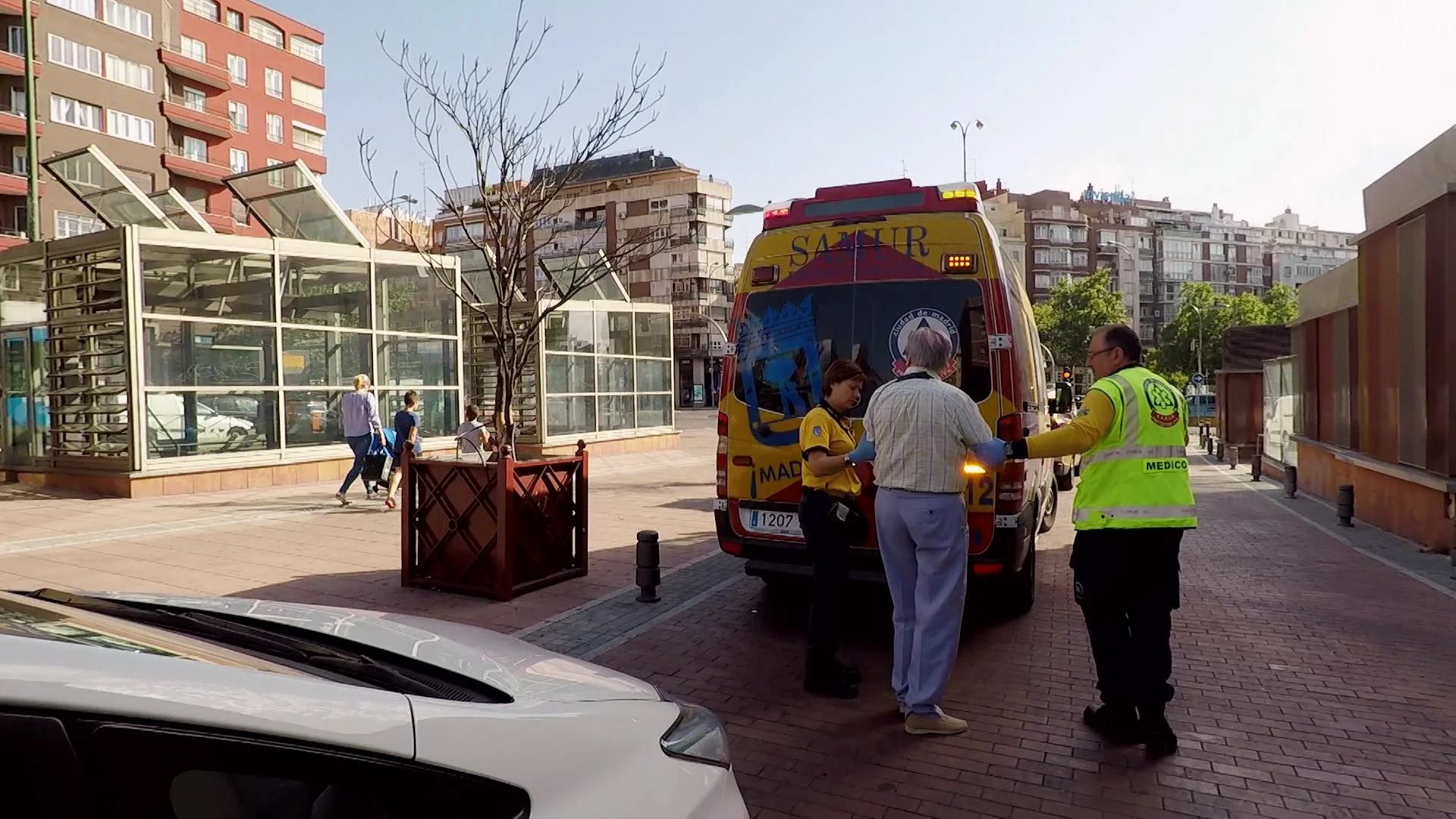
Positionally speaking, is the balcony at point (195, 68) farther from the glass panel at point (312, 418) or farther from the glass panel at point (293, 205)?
the glass panel at point (312, 418)

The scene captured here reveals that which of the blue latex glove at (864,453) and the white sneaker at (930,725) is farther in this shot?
the blue latex glove at (864,453)

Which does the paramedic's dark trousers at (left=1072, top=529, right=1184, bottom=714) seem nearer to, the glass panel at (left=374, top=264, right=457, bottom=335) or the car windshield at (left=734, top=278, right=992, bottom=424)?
the car windshield at (left=734, top=278, right=992, bottom=424)

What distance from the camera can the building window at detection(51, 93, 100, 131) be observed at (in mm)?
36219

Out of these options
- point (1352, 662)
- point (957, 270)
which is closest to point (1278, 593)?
point (1352, 662)

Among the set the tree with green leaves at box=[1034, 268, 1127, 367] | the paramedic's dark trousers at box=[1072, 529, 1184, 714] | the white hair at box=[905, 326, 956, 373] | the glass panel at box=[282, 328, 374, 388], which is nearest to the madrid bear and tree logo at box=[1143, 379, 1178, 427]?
the paramedic's dark trousers at box=[1072, 529, 1184, 714]

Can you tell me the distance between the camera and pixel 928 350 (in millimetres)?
4297

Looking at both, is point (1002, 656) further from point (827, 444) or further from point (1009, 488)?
point (827, 444)

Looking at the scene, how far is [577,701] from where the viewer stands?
1.77 metres

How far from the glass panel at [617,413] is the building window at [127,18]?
31.5m

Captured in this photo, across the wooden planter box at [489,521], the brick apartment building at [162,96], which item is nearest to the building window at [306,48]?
the brick apartment building at [162,96]

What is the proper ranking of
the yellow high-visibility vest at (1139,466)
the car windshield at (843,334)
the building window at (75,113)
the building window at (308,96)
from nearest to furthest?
the yellow high-visibility vest at (1139,466)
the car windshield at (843,334)
the building window at (75,113)
the building window at (308,96)

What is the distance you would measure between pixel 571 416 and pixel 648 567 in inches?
591

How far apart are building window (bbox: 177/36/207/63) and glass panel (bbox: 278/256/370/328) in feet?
118

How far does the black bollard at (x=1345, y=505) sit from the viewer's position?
11086 millimetres
